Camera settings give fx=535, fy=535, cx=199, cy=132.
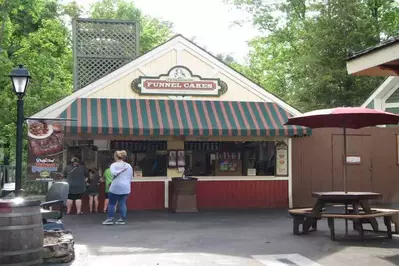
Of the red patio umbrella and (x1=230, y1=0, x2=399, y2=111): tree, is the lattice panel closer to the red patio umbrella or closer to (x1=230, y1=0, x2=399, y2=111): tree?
the red patio umbrella

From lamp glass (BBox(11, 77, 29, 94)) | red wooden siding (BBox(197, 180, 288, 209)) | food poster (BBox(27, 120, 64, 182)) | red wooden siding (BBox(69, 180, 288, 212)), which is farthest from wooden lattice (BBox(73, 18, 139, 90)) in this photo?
lamp glass (BBox(11, 77, 29, 94))

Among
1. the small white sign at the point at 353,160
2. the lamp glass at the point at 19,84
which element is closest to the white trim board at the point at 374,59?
the lamp glass at the point at 19,84

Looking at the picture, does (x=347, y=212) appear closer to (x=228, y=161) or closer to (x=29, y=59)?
(x=228, y=161)

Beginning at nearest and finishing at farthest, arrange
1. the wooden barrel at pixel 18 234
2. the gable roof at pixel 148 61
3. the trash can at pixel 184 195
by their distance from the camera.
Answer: the wooden barrel at pixel 18 234
the trash can at pixel 184 195
the gable roof at pixel 148 61

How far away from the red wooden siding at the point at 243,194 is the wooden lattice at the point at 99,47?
14.9ft

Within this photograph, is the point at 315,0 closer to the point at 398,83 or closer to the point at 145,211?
the point at 398,83

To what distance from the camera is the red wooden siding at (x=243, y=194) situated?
14.4m

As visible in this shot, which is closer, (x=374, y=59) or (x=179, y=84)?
(x=374, y=59)

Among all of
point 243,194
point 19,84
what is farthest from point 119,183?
point 243,194

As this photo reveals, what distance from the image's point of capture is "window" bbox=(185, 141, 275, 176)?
576 inches

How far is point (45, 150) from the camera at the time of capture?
39.7 feet

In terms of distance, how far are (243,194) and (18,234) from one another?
9.08 metres

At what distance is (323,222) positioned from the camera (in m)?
11.3

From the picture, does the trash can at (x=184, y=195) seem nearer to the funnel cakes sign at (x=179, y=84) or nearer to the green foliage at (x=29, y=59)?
the funnel cakes sign at (x=179, y=84)
